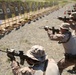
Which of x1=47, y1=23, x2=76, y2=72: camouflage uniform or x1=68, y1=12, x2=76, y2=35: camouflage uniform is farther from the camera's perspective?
x1=68, y1=12, x2=76, y2=35: camouflage uniform

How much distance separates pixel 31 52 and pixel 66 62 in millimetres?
2579

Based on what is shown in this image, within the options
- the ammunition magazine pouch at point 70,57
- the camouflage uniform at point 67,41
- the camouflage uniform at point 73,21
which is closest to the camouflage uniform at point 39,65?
the camouflage uniform at point 67,41

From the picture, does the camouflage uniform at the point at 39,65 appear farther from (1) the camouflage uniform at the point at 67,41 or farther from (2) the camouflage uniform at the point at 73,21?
(2) the camouflage uniform at the point at 73,21

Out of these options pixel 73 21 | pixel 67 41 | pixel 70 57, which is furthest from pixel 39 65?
pixel 73 21

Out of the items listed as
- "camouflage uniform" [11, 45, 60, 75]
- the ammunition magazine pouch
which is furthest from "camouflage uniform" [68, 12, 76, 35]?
"camouflage uniform" [11, 45, 60, 75]

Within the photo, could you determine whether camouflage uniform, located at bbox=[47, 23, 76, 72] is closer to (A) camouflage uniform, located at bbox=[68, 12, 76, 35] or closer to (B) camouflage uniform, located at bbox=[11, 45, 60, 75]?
(A) camouflage uniform, located at bbox=[68, 12, 76, 35]

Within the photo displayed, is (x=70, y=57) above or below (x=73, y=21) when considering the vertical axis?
below

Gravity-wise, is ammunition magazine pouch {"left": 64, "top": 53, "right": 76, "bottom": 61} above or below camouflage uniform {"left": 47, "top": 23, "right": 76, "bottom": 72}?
below

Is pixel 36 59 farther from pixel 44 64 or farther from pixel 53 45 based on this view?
pixel 53 45

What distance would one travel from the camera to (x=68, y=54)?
22.0 feet

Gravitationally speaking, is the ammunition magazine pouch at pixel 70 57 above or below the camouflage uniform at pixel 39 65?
below

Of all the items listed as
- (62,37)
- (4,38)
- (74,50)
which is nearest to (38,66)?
(62,37)

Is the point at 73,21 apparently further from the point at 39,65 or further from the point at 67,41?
the point at 39,65

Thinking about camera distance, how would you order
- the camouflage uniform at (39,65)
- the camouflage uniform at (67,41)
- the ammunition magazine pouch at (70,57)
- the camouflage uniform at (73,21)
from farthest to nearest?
the camouflage uniform at (73,21), the ammunition magazine pouch at (70,57), the camouflage uniform at (67,41), the camouflage uniform at (39,65)
